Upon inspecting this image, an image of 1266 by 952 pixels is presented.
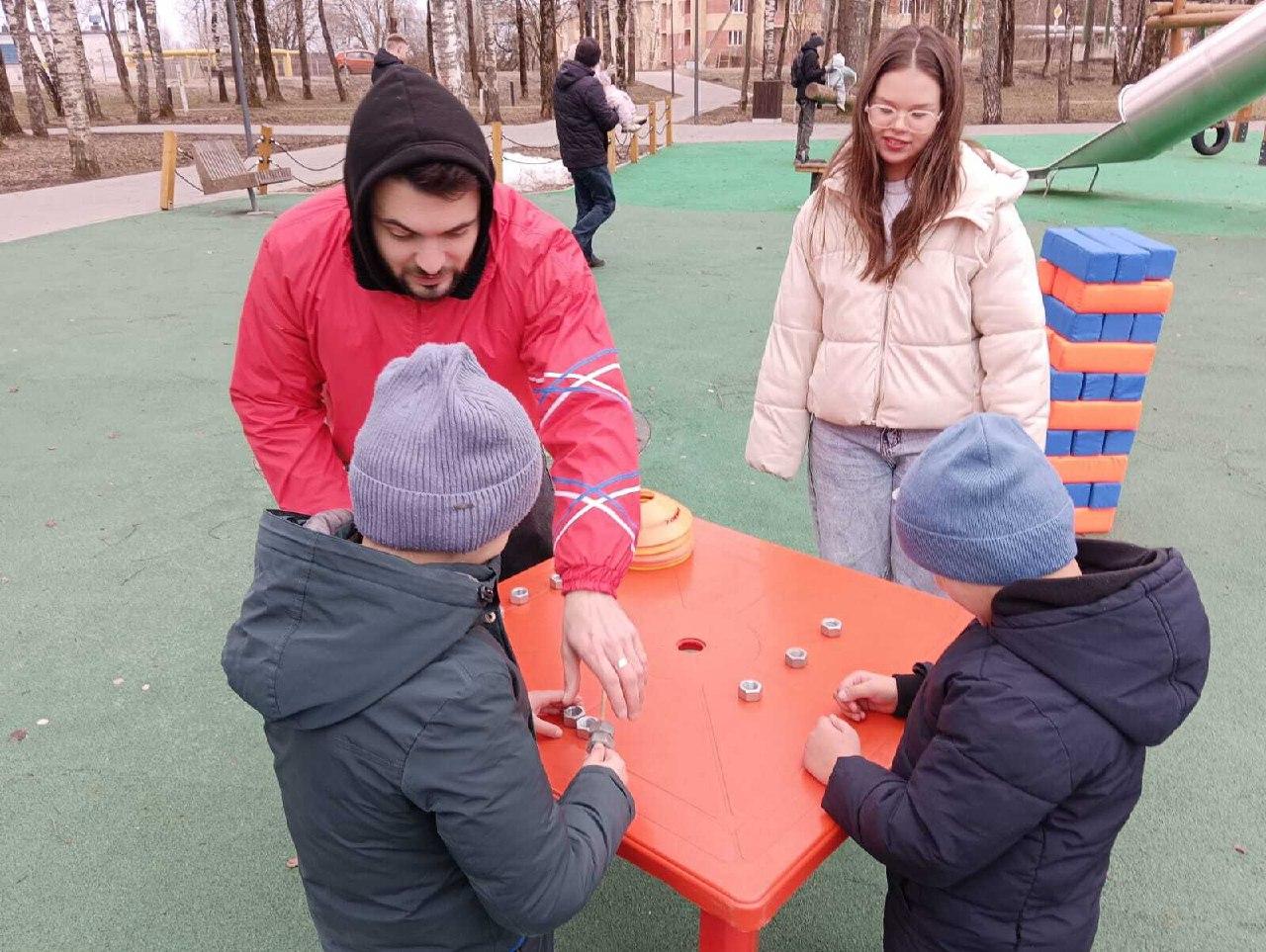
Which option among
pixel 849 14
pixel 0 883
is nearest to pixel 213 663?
pixel 0 883

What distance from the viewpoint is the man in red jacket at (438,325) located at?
64.6 inches

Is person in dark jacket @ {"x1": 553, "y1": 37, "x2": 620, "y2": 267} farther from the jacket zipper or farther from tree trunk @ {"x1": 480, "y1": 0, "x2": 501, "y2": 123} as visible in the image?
tree trunk @ {"x1": 480, "y1": 0, "x2": 501, "y2": 123}

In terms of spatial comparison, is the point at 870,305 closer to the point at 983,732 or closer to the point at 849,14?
the point at 983,732

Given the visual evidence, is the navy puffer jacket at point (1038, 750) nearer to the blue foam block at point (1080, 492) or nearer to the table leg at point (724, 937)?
the table leg at point (724, 937)

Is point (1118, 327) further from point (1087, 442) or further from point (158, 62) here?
point (158, 62)

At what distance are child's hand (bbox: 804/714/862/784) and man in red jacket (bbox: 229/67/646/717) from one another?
0.29 metres

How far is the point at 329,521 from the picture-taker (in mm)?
1437

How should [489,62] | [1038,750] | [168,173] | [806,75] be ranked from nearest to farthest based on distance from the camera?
[1038,750]
[168,173]
[806,75]
[489,62]

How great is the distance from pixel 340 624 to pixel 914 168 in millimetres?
1873

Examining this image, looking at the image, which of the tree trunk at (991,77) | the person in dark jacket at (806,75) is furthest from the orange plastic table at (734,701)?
the tree trunk at (991,77)

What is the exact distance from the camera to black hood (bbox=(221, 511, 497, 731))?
118cm

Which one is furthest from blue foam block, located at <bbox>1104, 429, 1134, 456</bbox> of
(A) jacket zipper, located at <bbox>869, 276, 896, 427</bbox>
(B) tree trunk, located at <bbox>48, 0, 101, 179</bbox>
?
(B) tree trunk, located at <bbox>48, 0, 101, 179</bbox>

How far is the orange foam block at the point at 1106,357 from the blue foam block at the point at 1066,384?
0.02 meters

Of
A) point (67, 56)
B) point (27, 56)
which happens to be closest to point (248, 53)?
point (27, 56)
